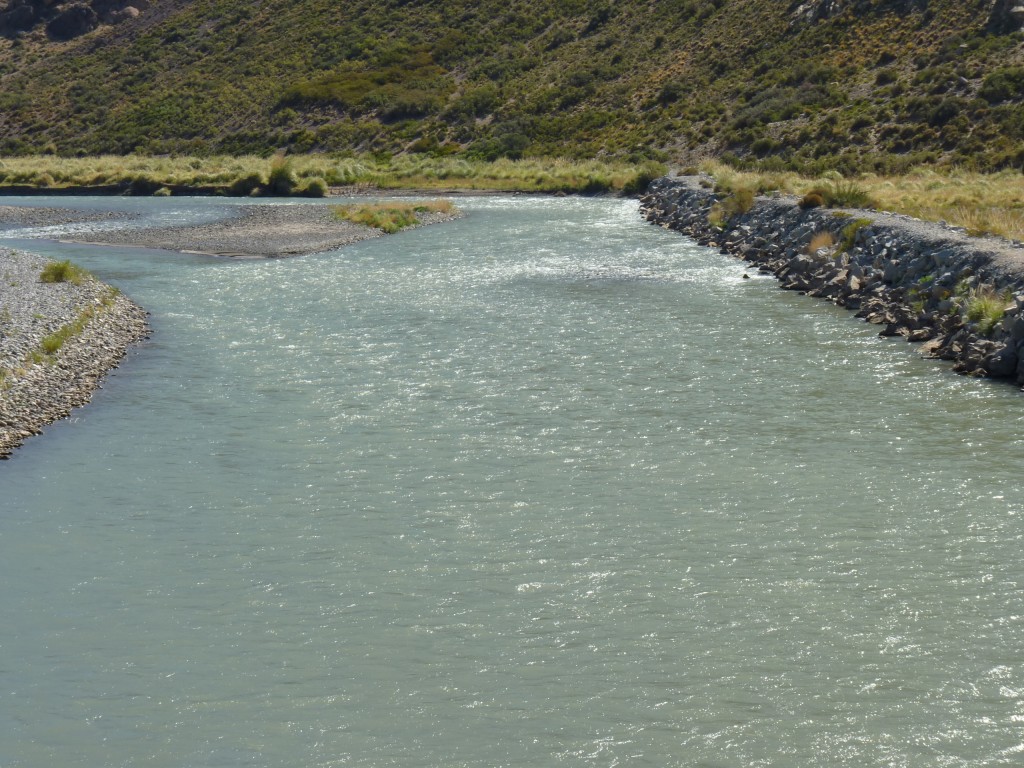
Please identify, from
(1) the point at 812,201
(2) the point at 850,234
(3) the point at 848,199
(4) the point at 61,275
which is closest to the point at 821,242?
(2) the point at 850,234

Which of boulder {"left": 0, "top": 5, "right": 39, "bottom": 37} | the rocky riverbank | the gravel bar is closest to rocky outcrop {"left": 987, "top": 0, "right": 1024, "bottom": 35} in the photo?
the rocky riverbank

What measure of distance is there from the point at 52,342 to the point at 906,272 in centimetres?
1721

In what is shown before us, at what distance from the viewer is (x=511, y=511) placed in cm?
1288

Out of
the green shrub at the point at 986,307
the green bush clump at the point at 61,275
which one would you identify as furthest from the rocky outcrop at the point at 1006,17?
the green bush clump at the point at 61,275

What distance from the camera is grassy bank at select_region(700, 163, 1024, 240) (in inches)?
1209

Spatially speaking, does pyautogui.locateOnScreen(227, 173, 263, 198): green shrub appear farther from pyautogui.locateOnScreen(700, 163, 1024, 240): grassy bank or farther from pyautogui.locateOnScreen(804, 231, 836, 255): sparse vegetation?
pyautogui.locateOnScreen(804, 231, 836, 255): sparse vegetation

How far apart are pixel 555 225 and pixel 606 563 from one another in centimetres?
3500

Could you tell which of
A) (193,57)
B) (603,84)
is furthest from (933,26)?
(193,57)

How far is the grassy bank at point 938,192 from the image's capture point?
1209 inches

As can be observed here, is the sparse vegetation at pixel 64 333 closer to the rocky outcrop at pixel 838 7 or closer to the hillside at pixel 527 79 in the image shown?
the hillside at pixel 527 79

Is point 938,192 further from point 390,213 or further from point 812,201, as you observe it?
point 390,213

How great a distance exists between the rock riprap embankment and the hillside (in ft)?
134

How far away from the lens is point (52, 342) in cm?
2002

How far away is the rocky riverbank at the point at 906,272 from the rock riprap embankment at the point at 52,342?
14567 millimetres
